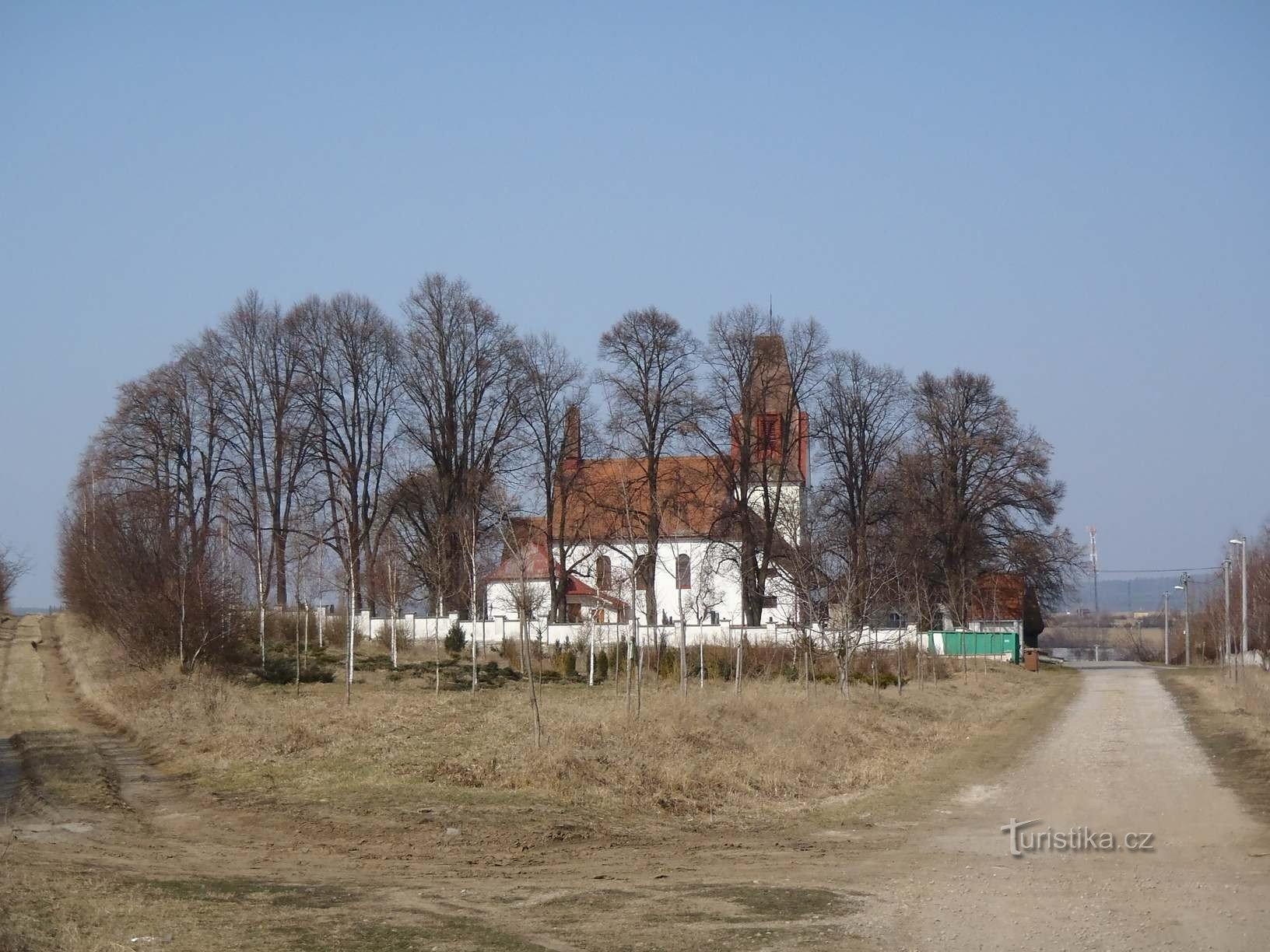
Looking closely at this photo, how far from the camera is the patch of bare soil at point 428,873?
336 inches

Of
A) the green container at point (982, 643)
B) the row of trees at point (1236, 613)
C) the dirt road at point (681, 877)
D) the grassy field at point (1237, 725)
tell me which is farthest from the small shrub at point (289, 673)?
the row of trees at point (1236, 613)

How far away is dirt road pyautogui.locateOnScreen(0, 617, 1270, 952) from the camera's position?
8.53 metres

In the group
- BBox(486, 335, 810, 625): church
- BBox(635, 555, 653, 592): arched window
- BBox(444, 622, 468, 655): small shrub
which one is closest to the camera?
BBox(635, 555, 653, 592): arched window


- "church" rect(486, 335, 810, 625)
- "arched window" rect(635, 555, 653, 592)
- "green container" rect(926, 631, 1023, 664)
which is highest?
"church" rect(486, 335, 810, 625)

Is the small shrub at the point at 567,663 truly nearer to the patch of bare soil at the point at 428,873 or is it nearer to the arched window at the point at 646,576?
the arched window at the point at 646,576

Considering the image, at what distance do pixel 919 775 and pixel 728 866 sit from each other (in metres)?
7.76

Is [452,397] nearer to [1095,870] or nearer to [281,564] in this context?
[281,564]

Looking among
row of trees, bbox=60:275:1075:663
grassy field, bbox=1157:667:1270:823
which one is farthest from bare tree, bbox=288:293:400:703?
grassy field, bbox=1157:667:1270:823

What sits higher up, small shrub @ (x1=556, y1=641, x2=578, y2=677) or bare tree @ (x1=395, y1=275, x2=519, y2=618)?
bare tree @ (x1=395, y1=275, x2=519, y2=618)

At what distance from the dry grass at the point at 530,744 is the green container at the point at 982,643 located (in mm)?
22731

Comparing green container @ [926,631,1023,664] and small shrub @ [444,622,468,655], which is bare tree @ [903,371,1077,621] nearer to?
green container @ [926,631,1023,664]

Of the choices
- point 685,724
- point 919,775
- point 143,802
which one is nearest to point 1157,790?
point 919,775

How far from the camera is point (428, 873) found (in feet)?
36.3

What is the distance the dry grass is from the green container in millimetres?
22731
